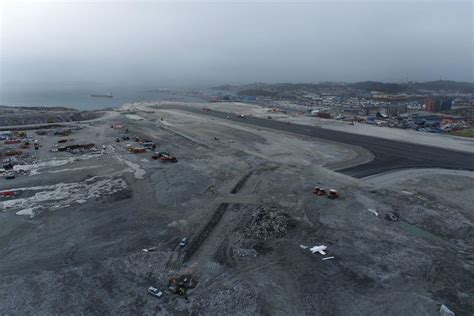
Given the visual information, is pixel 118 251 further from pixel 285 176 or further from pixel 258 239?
pixel 285 176

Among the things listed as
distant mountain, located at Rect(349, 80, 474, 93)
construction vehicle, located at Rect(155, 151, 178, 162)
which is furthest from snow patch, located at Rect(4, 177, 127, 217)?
distant mountain, located at Rect(349, 80, 474, 93)

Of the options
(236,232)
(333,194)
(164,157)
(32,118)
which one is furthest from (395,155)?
(32,118)

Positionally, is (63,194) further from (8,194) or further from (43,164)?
(43,164)

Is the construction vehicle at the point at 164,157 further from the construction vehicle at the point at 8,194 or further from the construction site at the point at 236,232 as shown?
the construction vehicle at the point at 8,194

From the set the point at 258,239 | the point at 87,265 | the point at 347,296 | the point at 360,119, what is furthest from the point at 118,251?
the point at 360,119

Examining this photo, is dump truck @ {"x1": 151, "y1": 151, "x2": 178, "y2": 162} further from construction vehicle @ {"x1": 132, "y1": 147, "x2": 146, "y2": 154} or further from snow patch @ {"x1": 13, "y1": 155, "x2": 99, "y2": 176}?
snow patch @ {"x1": 13, "y1": 155, "x2": 99, "y2": 176}
